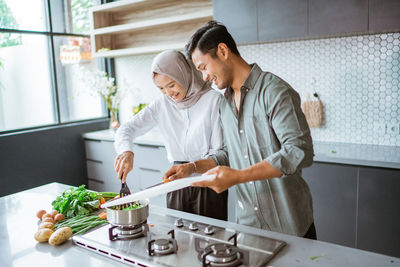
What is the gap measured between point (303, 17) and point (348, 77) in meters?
0.67

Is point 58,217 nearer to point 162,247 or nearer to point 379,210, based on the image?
point 162,247

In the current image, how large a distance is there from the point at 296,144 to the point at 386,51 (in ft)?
6.34

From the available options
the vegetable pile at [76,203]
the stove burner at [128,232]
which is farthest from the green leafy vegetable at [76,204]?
the stove burner at [128,232]

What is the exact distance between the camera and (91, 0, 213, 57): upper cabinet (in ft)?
12.1

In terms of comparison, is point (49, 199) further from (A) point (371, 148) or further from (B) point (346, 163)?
(A) point (371, 148)

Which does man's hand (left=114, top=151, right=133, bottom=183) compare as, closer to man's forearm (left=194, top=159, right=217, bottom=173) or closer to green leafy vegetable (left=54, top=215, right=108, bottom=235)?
green leafy vegetable (left=54, top=215, right=108, bottom=235)

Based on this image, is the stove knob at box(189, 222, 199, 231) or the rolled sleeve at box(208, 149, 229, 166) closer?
the stove knob at box(189, 222, 199, 231)

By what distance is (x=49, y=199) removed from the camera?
1933 millimetres

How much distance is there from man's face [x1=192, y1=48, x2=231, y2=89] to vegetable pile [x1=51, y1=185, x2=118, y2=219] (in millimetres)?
808

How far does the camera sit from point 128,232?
4.42 ft

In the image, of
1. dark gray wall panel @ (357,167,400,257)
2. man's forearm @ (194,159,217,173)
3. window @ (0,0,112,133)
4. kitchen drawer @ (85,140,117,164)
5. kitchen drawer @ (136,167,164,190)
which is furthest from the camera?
kitchen drawer @ (85,140,117,164)


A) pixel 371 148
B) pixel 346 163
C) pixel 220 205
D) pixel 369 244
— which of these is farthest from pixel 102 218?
pixel 371 148

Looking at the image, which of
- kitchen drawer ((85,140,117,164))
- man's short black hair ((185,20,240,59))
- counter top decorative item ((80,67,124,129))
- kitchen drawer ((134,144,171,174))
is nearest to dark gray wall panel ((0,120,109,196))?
kitchen drawer ((85,140,117,164))

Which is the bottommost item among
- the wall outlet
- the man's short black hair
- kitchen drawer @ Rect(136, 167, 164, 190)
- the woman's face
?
kitchen drawer @ Rect(136, 167, 164, 190)
